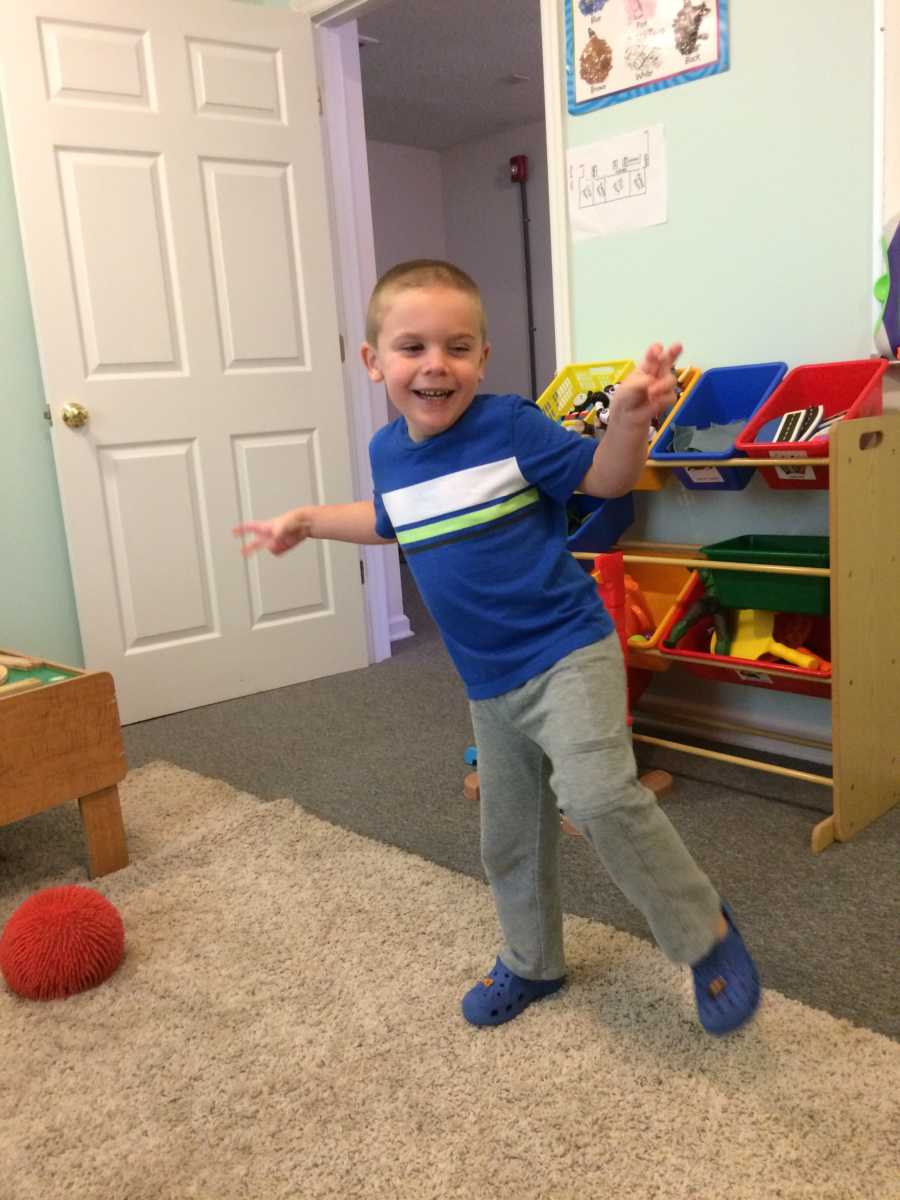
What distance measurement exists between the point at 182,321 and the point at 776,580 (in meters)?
1.85

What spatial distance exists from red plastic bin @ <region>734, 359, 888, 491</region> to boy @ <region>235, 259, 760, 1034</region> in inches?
30.4

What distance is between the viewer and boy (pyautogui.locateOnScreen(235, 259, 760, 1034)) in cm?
111

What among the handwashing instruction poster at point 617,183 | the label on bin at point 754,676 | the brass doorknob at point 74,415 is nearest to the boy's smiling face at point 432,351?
the label on bin at point 754,676

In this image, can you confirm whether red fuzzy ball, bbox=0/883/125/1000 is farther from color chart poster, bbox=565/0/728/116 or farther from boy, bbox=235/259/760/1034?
color chart poster, bbox=565/0/728/116

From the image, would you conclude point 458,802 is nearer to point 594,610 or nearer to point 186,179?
point 594,610

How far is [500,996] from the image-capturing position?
133 centimetres

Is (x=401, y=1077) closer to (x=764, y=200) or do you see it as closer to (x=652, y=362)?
(x=652, y=362)

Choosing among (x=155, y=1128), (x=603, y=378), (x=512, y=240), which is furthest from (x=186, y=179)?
(x=512, y=240)

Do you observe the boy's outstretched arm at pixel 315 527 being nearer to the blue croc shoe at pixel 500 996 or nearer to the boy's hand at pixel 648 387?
the boy's hand at pixel 648 387

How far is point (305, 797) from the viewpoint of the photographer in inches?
86.0

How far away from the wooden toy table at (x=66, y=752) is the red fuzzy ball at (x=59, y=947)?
10.9 inches

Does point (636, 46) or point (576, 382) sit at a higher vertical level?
point (636, 46)

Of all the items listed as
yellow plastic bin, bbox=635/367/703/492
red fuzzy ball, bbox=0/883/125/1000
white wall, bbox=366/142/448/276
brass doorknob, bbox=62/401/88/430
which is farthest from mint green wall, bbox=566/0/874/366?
white wall, bbox=366/142/448/276

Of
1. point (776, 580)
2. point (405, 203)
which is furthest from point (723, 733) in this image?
point (405, 203)
